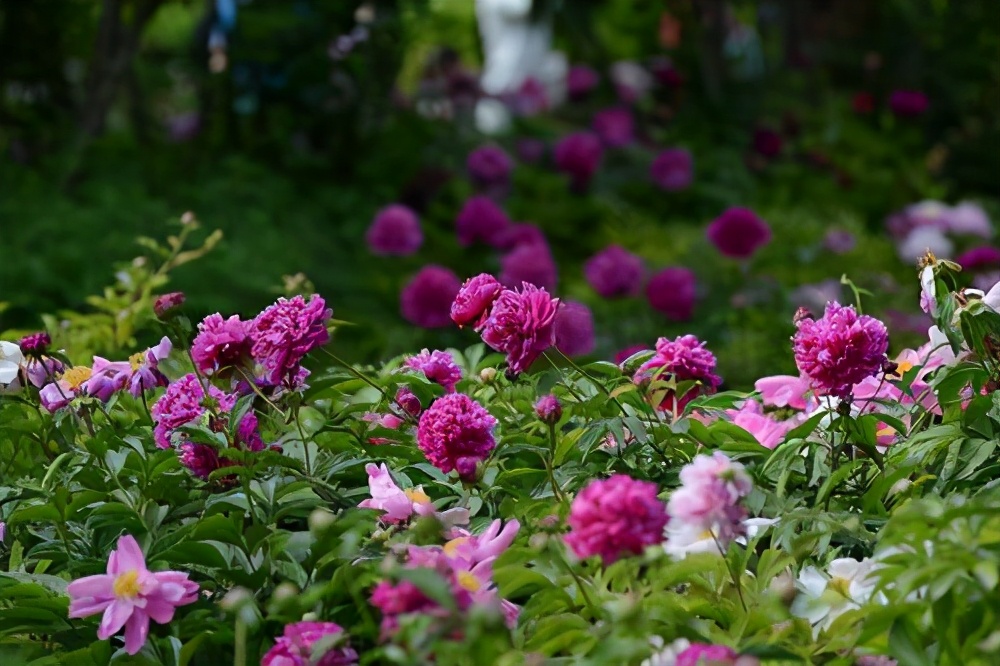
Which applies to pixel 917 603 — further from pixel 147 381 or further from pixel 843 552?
pixel 147 381

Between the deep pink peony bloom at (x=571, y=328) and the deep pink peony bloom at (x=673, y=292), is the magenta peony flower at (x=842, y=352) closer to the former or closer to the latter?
the deep pink peony bloom at (x=571, y=328)

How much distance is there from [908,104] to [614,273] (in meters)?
2.66

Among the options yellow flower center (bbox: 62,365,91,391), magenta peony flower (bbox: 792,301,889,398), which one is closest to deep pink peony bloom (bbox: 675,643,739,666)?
magenta peony flower (bbox: 792,301,889,398)

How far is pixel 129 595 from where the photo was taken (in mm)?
1345

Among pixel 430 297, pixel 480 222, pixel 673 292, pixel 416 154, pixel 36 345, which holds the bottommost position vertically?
pixel 36 345

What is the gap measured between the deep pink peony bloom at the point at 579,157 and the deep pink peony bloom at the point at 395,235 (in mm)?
1181

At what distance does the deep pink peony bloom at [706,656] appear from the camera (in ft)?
3.68

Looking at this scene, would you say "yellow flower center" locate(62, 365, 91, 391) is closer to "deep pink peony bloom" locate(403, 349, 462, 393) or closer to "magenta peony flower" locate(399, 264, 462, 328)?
"deep pink peony bloom" locate(403, 349, 462, 393)

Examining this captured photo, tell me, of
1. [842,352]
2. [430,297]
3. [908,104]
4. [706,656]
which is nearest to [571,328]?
[842,352]

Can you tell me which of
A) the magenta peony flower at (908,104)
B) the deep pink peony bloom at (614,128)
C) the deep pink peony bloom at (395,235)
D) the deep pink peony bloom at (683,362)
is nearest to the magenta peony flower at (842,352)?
the deep pink peony bloom at (683,362)

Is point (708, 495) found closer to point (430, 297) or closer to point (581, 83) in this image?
point (430, 297)

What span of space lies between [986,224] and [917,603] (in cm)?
455

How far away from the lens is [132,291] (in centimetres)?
266

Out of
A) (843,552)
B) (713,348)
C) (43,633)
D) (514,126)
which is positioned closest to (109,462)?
(43,633)
